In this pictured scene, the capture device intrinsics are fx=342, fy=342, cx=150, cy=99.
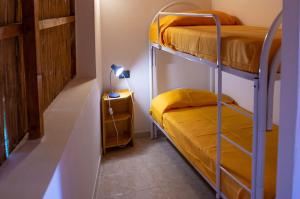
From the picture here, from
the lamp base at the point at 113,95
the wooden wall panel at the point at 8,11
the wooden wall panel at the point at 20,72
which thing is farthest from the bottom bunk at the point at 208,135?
the wooden wall panel at the point at 8,11

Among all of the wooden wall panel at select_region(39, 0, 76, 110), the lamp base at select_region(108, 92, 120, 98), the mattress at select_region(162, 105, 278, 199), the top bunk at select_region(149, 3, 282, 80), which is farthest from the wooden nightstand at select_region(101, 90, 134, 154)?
the wooden wall panel at select_region(39, 0, 76, 110)

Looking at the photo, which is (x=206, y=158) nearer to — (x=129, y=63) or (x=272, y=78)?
(x=272, y=78)

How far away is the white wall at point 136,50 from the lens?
3883 millimetres

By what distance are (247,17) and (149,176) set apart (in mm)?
1947

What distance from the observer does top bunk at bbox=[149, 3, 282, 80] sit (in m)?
1.76

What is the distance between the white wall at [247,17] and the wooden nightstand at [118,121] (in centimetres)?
119

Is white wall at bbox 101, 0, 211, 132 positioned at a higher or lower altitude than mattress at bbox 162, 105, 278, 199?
higher

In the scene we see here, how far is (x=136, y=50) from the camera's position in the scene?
4016mm

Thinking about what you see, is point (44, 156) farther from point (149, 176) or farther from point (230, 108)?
point (149, 176)

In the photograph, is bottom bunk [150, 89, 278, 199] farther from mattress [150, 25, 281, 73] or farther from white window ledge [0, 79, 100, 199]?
white window ledge [0, 79, 100, 199]

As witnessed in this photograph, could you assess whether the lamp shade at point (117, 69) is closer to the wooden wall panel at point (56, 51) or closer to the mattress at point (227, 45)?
the mattress at point (227, 45)

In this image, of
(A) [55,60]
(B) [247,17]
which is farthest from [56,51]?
(B) [247,17]

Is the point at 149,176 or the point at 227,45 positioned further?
the point at 149,176

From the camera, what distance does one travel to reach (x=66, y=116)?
5.99ft
